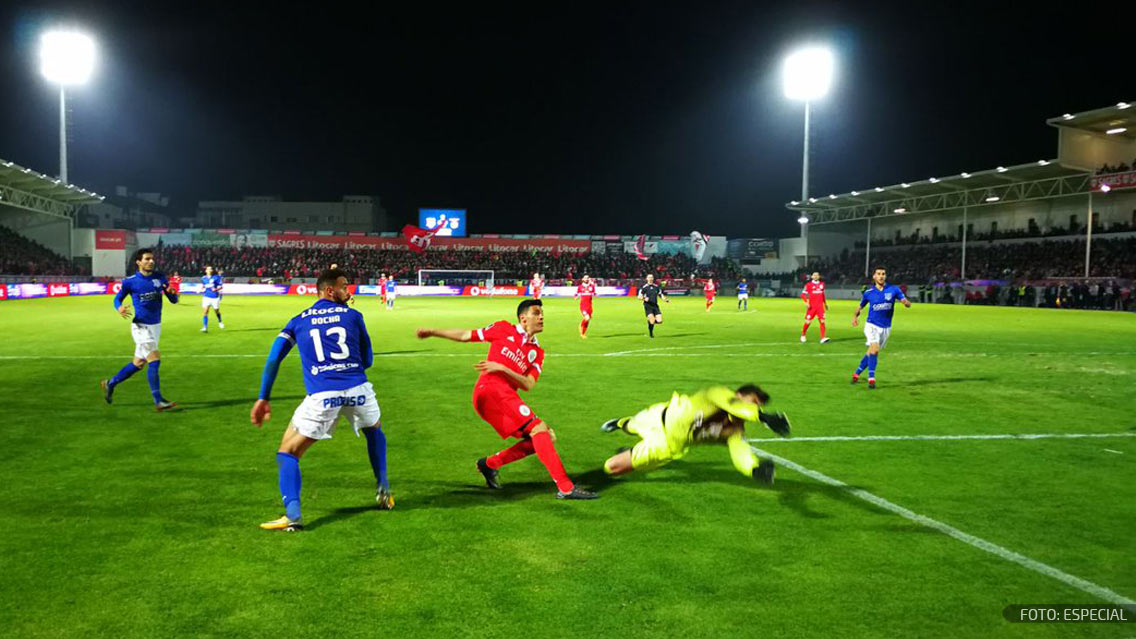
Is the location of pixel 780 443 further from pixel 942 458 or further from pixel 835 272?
pixel 835 272

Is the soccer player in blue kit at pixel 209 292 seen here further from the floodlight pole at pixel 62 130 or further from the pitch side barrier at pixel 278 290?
the floodlight pole at pixel 62 130

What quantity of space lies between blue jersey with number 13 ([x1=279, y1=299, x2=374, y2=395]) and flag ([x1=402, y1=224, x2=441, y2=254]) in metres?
68.6

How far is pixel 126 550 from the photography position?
16.3ft

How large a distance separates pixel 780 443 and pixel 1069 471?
9.15ft

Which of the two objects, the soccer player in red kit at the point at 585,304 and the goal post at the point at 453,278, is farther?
the goal post at the point at 453,278

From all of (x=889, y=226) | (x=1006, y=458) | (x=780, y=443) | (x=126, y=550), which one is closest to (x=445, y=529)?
(x=126, y=550)

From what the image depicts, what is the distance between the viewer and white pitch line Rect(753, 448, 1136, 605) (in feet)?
14.5

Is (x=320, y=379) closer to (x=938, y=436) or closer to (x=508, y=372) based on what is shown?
(x=508, y=372)

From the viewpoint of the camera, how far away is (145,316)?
10539mm

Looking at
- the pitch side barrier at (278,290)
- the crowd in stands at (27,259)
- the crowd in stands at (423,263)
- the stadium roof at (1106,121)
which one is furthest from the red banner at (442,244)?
the stadium roof at (1106,121)

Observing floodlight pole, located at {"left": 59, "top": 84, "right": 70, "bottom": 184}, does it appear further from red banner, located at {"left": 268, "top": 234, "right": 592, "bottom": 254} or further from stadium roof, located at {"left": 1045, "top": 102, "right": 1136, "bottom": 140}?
stadium roof, located at {"left": 1045, "top": 102, "right": 1136, "bottom": 140}

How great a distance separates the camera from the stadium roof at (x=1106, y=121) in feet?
137

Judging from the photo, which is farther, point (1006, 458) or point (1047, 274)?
point (1047, 274)

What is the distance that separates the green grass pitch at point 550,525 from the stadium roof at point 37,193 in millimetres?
47353
